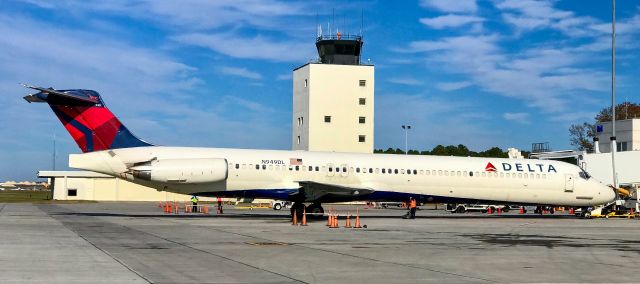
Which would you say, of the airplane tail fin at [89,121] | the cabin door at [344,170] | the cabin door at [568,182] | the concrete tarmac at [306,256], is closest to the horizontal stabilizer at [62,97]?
the airplane tail fin at [89,121]

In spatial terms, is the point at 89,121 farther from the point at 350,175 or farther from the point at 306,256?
the point at 306,256

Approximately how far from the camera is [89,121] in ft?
112

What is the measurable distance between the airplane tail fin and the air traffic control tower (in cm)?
3894

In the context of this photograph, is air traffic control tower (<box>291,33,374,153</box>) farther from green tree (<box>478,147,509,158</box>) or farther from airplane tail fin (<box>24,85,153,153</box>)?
green tree (<box>478,147,509,158</box>)

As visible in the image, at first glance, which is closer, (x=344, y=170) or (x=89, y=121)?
(x=89, y=121)

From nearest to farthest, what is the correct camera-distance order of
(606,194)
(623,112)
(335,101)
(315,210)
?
(315,210)
(606,194)
(335,101)
(623,112)

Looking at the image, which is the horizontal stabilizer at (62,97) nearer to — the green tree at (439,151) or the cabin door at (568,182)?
the cabin door at (568,182)

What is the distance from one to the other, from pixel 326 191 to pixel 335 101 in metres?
39.5

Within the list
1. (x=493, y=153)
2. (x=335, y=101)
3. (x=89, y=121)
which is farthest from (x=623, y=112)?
(x=89, y=121)

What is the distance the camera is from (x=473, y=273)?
1379cm

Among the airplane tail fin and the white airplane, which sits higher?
the airplane tail fin

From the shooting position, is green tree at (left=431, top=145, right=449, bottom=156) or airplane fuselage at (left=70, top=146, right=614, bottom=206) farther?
green tree at (left=431, top=145, right=449, bottom=156)

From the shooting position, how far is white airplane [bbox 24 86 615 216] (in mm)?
34094

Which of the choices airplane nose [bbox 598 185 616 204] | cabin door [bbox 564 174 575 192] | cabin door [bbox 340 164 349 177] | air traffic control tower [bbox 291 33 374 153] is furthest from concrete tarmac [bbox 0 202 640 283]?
air traffic control tower [bbox 291 33 374 153]
